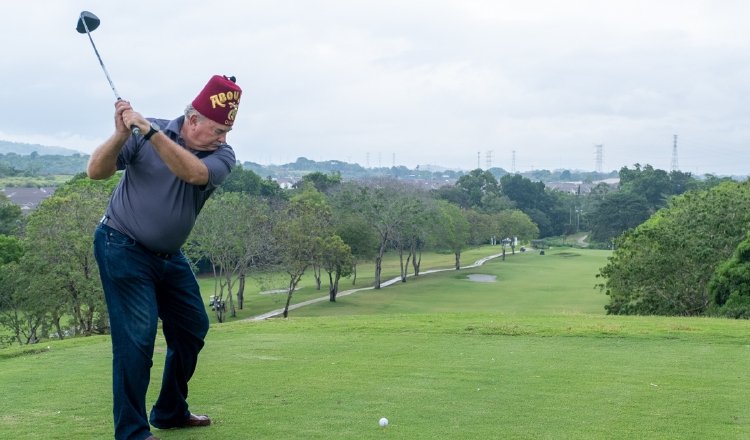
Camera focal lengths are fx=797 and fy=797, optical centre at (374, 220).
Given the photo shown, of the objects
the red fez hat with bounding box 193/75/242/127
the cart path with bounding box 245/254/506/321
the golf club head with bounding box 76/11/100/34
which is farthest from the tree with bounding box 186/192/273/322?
the red fez hat with bounding box 193/75/242/127

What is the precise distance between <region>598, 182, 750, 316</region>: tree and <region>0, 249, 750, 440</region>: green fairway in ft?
74.6

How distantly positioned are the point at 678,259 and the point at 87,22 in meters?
35.1

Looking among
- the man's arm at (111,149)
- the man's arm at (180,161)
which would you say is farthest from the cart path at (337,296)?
the man's arm at (180,161)

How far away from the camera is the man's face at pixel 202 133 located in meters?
5.76

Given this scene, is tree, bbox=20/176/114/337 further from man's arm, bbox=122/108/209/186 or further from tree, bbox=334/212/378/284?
man's arm, bbox=122/108/209/186

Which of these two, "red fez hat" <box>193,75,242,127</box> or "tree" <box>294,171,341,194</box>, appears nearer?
"red fez hat" <box>193,75,242,127</box>

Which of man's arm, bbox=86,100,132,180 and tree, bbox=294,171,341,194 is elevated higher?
tree, bbox=294,171,341,194

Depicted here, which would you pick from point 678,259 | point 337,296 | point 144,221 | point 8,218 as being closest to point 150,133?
point 144,221

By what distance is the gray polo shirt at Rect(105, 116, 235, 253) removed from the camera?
559 centimetres

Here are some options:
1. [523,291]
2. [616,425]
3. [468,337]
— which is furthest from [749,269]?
[523,291]

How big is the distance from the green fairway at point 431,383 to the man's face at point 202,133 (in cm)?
218

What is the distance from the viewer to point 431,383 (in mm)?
8070

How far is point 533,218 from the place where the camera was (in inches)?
5477

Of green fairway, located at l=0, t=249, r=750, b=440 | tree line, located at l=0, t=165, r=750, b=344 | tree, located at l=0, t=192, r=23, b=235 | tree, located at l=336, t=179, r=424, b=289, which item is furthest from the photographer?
tree, located at l=336, t=179, r=424, b=289
